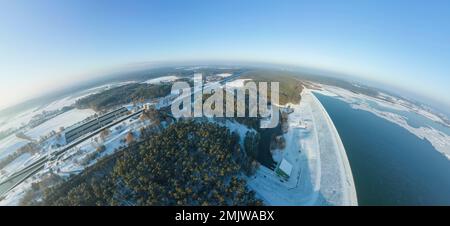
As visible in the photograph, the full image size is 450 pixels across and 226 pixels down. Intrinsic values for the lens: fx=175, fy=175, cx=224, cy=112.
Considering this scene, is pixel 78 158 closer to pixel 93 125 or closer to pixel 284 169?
pixel 93 125

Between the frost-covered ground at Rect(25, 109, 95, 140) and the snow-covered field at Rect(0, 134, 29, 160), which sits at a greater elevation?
the frost-covered ground at Rect(25, 109, 95, 140)

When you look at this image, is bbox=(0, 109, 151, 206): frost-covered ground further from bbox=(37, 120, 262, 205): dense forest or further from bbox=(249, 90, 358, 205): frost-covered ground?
bbox=(249, 90, 358, 205): frost-covered ground

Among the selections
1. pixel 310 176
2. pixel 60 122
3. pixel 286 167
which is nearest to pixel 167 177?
pixel 286 167

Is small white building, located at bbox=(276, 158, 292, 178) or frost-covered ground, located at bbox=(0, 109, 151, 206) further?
small white building, located at bbox=(276, 158, 292, 178)

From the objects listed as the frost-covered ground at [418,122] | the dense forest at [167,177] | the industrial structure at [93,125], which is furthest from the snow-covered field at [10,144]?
the frost-covered ground at [418,122]

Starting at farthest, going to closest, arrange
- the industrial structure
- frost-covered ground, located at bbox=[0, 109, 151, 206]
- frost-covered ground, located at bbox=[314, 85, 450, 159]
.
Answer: frost-covered ground, located at bbox=[314, 85, 450, 159] → the industrial structure → frost-covered ground, located at bbox=[0, 109, 151, 206]

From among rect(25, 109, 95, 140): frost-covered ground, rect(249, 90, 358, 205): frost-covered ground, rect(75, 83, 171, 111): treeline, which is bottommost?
rect(249, 90, 358, 205): frost-covered ground

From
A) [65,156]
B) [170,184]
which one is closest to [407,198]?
[170,184]

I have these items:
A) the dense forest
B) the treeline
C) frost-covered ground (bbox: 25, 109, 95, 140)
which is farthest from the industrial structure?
the dense forest
